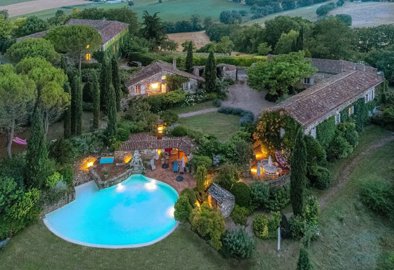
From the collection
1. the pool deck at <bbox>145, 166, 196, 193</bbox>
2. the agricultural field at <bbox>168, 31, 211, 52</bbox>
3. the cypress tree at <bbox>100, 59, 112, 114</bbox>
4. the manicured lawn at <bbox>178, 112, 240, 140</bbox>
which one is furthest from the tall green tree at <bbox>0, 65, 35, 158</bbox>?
the agricultural field at <bbox>168, 31, 211, 52</bbox>

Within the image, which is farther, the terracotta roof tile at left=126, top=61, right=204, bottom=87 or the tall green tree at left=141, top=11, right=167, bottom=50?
the tall green tree at left=141, top=11, right=167, bottom=50

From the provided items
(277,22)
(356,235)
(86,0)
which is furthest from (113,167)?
(86,0)

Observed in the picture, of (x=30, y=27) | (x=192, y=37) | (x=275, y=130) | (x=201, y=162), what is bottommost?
(x=192, y=37)

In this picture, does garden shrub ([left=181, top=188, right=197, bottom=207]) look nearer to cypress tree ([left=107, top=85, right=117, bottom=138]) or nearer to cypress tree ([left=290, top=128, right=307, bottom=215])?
cypress tree ([left=290, top=128, right=307, bottom=215])

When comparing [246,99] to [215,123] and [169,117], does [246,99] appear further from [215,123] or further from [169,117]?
[169,117]

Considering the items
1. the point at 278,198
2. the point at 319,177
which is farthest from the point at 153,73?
the point at 278,198

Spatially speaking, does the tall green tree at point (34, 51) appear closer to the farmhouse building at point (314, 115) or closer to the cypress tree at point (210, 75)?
the cypress tree at point (210, 75)
